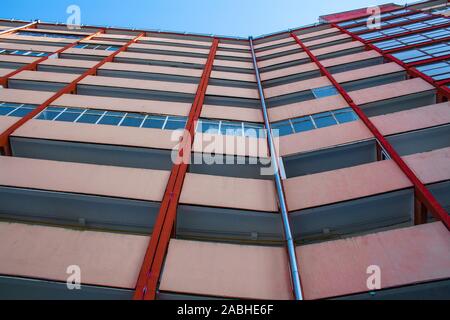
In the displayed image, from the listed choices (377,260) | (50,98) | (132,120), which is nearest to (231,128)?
(132,120)

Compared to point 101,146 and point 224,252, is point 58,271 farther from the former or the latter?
point 101,146

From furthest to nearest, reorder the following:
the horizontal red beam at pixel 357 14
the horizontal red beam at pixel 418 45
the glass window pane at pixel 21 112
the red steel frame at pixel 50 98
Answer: the horizontal red beam at pixel 357 14 → the horizontal red beam at pixel 418 45 → the glass window pane at pixel 21 112 → the red steel frame at pixel 50 98

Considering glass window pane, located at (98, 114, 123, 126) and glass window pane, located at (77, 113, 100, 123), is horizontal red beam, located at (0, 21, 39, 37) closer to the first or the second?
glass window pane, located at (77, 113, 100, 123)

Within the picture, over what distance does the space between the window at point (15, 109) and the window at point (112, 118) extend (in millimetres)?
925

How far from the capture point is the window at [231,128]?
1614 cm

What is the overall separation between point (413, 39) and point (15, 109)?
27.9 meters

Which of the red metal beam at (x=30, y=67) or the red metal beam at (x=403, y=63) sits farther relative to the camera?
the red metal beam at (x=30, y=67)

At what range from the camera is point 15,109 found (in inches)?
652

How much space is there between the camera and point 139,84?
2058 centimetres

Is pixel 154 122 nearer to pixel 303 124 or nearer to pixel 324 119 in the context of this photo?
pixel 303 124

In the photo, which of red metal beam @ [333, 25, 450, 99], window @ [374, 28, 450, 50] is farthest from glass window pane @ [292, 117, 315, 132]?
window @ [374, 28, 450, 50]

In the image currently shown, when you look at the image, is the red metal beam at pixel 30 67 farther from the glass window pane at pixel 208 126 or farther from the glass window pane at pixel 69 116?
the glass window pane at pixel 208 126

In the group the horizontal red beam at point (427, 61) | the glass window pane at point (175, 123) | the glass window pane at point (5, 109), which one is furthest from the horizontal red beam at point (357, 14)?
the glass window pane at point (5, 109)
